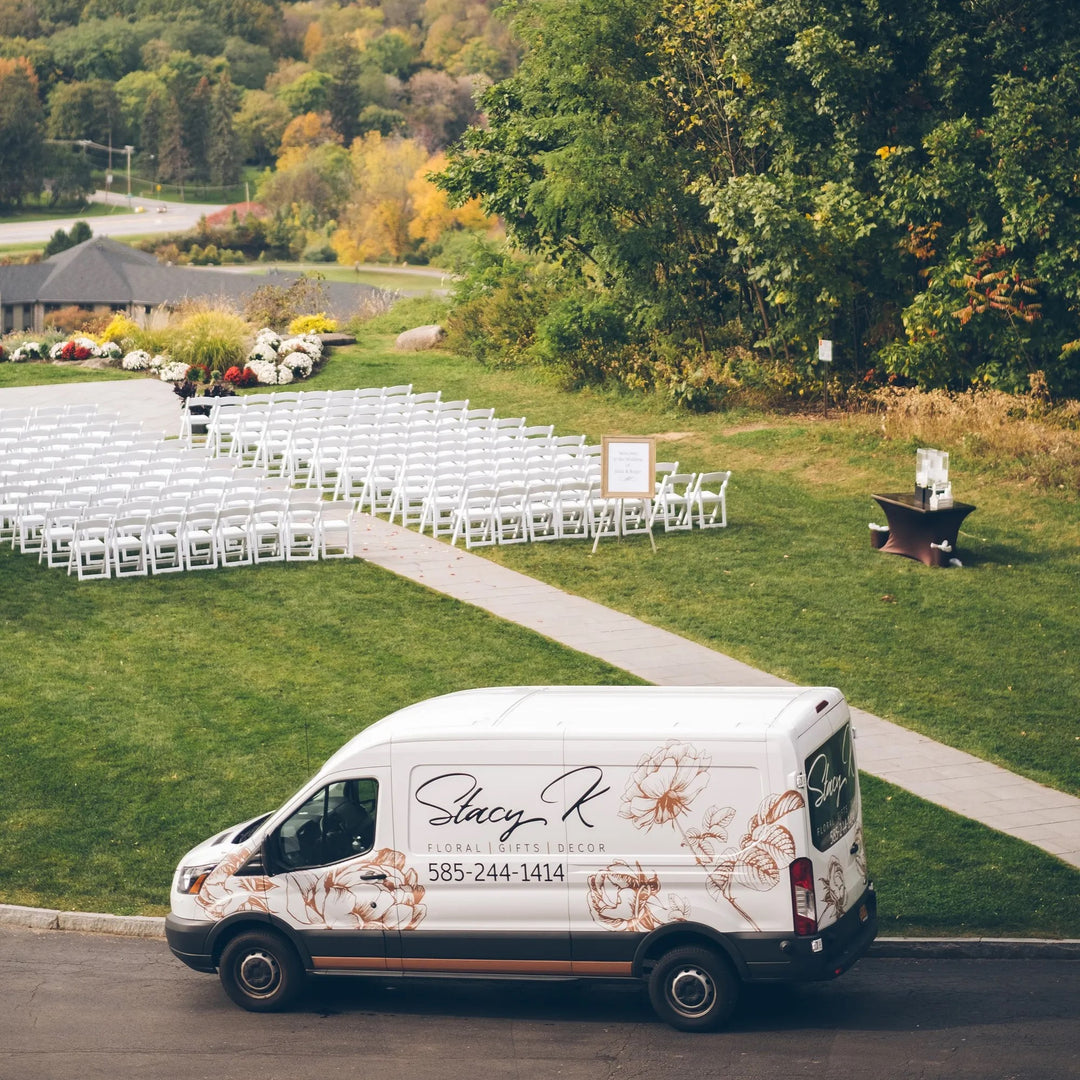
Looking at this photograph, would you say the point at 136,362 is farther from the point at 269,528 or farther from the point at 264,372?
the point at 269,528

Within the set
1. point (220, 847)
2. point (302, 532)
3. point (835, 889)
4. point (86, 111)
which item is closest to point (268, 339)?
point (302, 532)

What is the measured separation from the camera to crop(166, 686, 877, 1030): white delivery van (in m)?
9.20

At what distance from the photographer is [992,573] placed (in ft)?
66.4

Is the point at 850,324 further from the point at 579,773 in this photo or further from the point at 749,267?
the point at 579,773

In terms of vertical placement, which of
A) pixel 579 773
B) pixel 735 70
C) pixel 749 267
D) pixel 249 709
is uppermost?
pixel 735 70

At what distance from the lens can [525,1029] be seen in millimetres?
9547

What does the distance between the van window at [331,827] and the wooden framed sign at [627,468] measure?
11704 mm

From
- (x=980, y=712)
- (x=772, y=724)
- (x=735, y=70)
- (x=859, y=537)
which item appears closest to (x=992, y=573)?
(x=859, y=537)

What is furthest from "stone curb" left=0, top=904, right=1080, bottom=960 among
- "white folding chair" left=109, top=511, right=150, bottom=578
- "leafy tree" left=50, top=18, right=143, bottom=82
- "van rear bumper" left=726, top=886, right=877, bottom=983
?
"leafy tree" left=50, top=18, right=143, bottom=82

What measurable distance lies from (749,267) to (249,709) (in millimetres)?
20564

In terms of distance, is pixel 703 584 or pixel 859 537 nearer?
pixel 703 584

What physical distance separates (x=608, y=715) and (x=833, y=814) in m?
1.46

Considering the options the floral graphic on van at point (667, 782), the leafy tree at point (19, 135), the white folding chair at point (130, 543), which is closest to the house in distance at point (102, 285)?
the white folding chair at point (130, 543)

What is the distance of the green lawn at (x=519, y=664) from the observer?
40.4 ft
